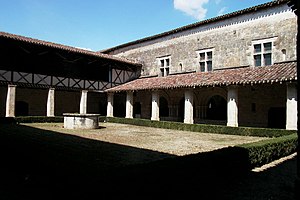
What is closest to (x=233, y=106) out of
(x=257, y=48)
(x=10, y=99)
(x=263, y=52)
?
(x=263, y=52)

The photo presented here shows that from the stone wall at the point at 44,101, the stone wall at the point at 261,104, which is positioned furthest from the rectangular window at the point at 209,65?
the stone wall at the point at 44,101

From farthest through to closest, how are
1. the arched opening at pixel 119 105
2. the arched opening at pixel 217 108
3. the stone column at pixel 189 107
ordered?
1. the arched opening at pixel 119 105
2. the arched opening at pixel 217 108
3. the stone column at pixel 189 107

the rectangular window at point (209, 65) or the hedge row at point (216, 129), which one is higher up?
the rectangular window at point (209, 65)

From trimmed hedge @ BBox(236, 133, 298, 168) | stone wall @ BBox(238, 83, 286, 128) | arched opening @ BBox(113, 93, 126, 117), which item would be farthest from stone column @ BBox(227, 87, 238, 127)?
arched opening @ BBox(113, 93, 126, 117)

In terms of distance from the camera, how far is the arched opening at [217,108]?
1873 centimetres

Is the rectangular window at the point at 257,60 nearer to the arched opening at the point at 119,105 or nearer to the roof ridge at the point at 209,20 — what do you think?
the roof ridge at the point at 209,20

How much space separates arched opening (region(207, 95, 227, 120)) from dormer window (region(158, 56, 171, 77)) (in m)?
4.48

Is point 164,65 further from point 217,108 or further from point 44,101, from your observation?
point 44,101

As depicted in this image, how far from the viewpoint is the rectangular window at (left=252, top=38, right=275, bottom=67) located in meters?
15.0

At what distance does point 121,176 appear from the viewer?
11.3 ft

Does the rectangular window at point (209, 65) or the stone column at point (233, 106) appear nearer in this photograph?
the stone column at point (233, 106)

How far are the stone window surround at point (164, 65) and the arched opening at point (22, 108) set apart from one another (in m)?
11.9

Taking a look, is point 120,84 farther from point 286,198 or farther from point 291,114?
point 286,198

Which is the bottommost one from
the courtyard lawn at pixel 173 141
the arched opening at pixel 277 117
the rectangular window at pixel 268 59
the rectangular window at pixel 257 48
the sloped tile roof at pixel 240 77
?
the courtyard lawn at pixel 173 141
